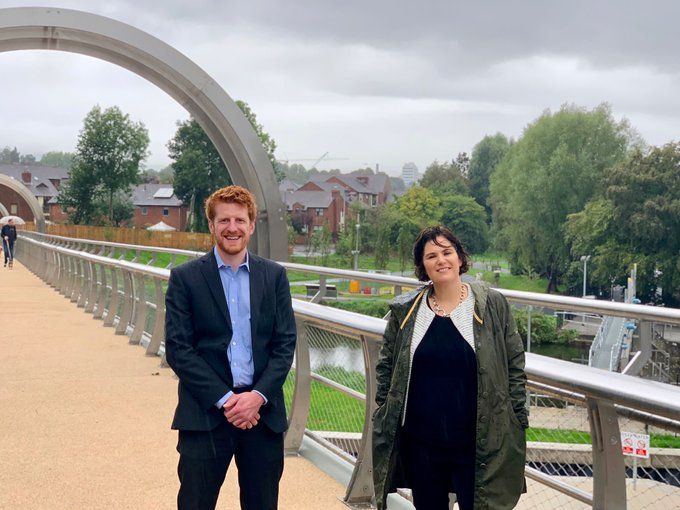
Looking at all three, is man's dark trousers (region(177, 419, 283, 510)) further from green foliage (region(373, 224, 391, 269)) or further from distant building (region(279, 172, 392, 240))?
distant building (region(279, 172, 392, 240))

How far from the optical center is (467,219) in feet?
350

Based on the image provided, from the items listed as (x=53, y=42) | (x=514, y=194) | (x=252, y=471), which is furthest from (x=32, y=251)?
(x=514, y=194)

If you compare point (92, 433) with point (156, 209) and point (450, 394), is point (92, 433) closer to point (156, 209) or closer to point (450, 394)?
point (450, 394)

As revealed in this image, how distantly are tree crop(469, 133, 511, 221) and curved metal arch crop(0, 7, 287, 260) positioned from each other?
10982 cm

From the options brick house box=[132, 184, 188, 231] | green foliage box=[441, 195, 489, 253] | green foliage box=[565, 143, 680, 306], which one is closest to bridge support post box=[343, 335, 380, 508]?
green foliage box=[565, 143, 680, 306]

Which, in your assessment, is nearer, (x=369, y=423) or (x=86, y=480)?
(x=369, y=423)

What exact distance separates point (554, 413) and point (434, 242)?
735mm

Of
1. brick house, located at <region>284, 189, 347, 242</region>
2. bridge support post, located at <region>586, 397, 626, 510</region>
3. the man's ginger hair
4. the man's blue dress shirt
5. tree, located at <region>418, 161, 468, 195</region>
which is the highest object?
tree, located at <region>418, 161, 468, 195</region>

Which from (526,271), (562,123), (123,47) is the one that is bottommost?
(526,271)

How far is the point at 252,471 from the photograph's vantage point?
3578 mm

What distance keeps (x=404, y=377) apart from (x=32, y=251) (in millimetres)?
30831

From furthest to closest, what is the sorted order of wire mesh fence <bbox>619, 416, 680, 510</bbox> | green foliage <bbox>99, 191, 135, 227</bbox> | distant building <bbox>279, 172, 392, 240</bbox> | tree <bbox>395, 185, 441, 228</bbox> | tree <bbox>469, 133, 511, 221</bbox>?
tree <bbox>469, 133, 511, 221</bbox> → distant building <bbox>279, 172, 392, 240</bbox> → tree <bbox>395, 185, 441, 228</bbox> → green foliage <bbox>99, 191, 135, 227</bbox> → wire mesh fence <bbox>619, 416, 680, 510</bbox>

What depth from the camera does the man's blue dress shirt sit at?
354 centimetres

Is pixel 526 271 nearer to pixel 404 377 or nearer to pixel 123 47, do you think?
pixel 123 47
